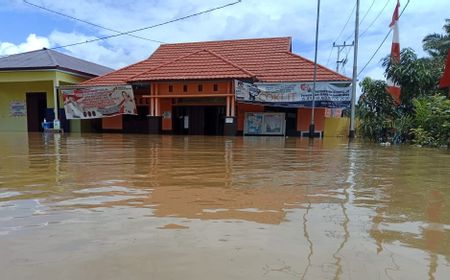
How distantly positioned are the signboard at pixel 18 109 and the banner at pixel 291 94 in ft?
49.9

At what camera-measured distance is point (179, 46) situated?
27062 mm

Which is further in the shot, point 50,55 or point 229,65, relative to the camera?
point 50,55

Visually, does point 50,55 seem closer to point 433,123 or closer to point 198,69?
point 198,69

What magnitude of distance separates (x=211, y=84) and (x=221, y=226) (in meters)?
18.5

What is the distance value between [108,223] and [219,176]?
276 centimetres

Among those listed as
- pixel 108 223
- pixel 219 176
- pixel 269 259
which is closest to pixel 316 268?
pixel 269 259

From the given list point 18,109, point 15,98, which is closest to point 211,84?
point 18,109

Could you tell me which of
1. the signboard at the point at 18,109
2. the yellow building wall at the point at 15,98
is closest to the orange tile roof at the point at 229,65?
the yellow building wall at the point at 15,98

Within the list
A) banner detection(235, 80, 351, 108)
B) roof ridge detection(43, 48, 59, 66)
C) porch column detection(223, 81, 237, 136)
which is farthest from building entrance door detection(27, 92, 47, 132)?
banner detection(235, 80, 351, 108)

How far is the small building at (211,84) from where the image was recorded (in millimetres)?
20859

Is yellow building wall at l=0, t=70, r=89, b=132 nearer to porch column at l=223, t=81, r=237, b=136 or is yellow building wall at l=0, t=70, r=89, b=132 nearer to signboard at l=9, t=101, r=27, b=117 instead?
signboard at l=9, t=101, r=27, b=117

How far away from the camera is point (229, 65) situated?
2144cm

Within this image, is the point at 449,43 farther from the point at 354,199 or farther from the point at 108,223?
the point at 108,223

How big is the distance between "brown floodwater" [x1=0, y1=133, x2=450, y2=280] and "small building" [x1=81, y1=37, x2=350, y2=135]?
15299 mm
